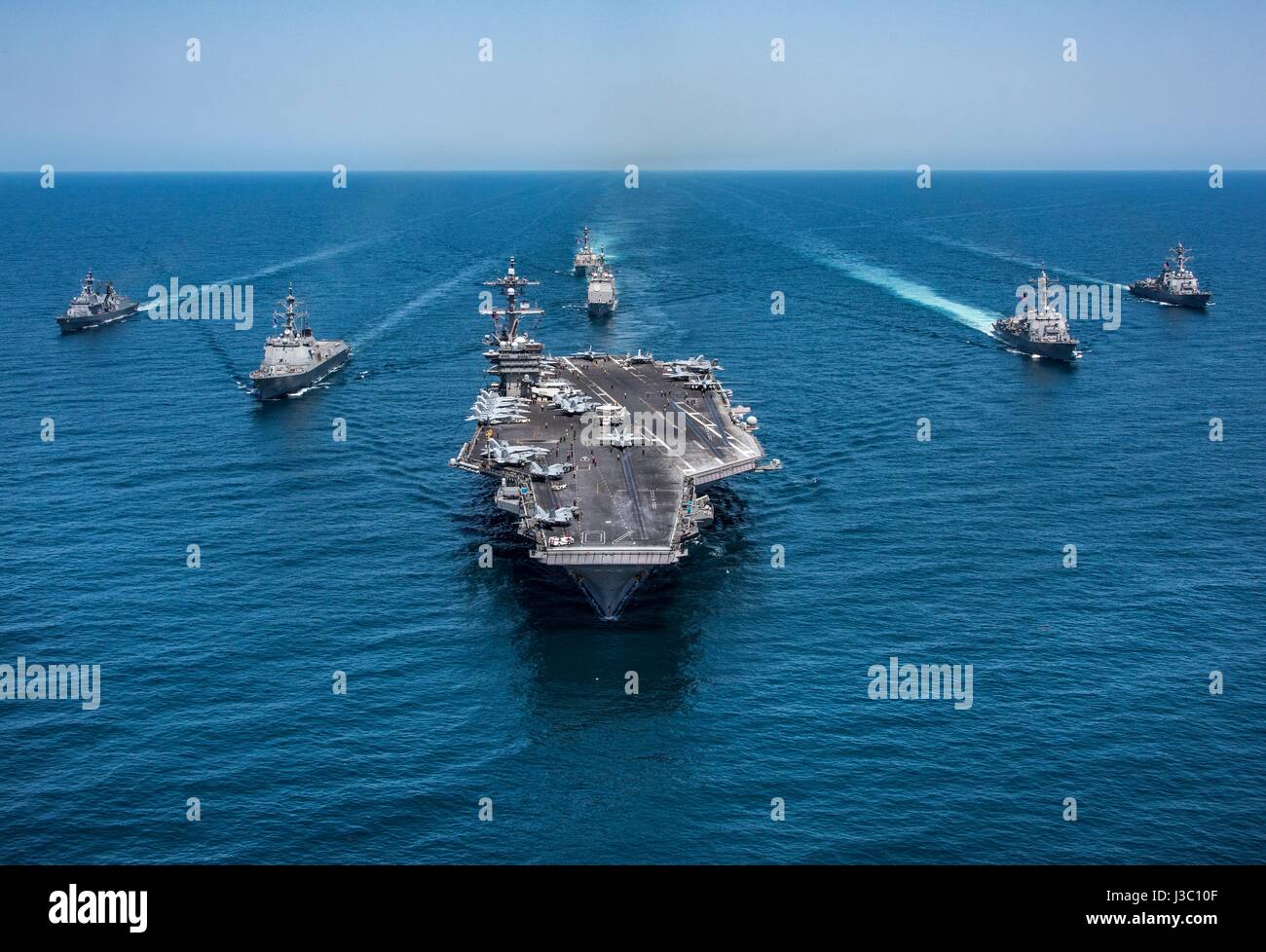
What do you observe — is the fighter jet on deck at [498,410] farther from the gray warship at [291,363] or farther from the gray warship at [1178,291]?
the gray warship at [1178,291]

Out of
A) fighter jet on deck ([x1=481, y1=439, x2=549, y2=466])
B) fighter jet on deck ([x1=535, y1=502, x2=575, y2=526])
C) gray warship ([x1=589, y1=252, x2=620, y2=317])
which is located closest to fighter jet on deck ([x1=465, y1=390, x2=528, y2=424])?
fighter jet on deck ([x1=481, y1=439, x2=549, y2=466])

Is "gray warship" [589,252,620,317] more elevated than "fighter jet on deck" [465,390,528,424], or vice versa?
"gray warship" [589,252,620,317]

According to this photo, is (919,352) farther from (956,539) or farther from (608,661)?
(608,661)

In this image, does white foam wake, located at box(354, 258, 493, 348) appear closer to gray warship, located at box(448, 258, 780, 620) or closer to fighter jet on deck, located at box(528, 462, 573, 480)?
gray warship, located at box(448, 258, 780, 620)

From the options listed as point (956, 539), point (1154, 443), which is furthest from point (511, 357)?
point (1154, 443)

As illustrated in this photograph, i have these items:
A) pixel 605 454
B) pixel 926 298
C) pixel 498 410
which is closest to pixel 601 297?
pixel 926 298

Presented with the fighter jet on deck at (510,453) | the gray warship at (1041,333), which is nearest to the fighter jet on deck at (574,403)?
the fighter jet on deck at (510,453)
